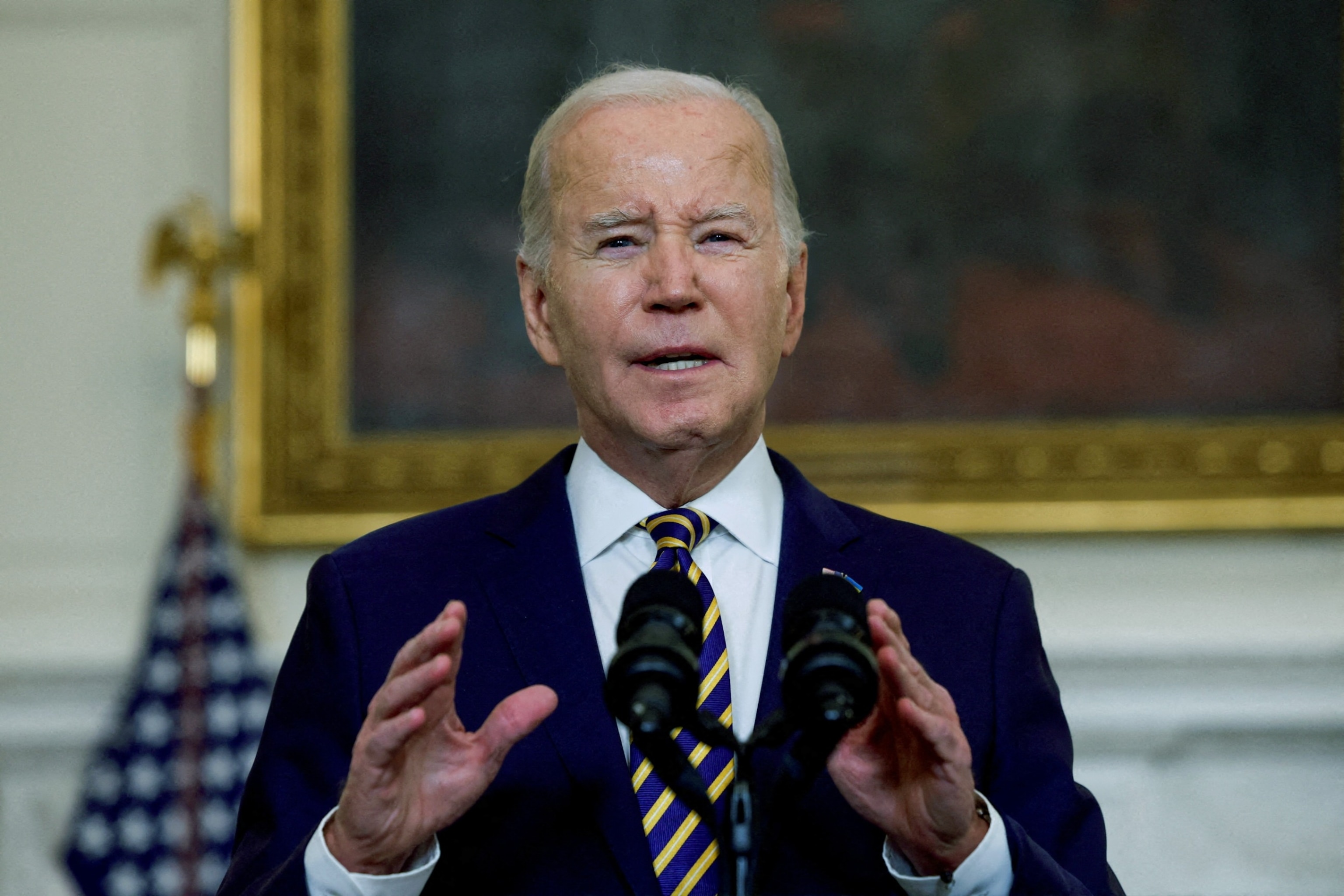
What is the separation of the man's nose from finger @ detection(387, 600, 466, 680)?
67 cm

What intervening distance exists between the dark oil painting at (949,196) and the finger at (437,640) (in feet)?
9.44

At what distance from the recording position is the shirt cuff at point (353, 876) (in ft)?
5.21

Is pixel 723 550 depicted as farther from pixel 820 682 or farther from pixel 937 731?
pixel 820 682

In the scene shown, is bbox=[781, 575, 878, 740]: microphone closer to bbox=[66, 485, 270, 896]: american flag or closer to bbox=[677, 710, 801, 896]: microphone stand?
bbox=[677, 710, 801, 896]: microphone stand

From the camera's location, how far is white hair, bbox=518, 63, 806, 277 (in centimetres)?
214

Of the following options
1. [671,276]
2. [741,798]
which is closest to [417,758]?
[741,798]

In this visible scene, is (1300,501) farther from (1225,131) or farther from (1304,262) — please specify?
(1225,131)

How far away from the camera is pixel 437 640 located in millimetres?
1446

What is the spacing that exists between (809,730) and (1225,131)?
11.8 ft

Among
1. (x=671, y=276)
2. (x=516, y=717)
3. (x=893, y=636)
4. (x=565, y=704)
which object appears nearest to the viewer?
(x=893, y=636)

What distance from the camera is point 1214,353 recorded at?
4238 millimetres

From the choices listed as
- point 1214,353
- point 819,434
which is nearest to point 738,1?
point 819,434

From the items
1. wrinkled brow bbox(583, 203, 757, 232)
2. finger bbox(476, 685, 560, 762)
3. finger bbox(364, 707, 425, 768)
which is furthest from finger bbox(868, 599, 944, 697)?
wrinkled brow bbox(583, 203, 757, 232)

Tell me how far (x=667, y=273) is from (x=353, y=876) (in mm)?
899
